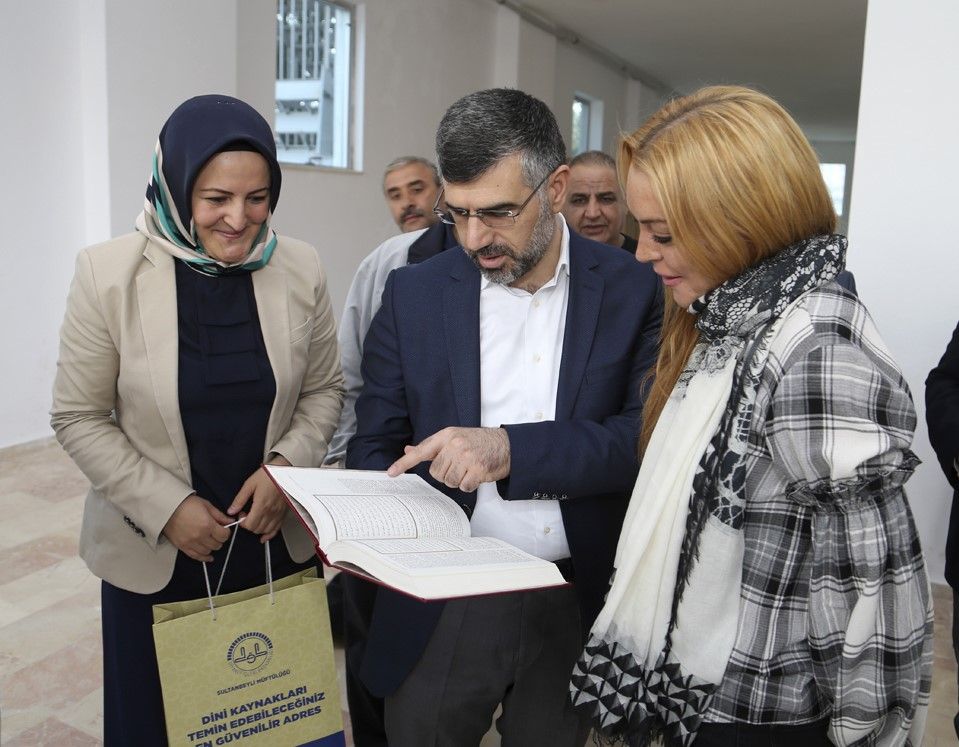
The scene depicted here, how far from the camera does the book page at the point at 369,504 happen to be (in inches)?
48.0

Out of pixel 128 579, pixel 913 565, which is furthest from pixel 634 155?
pixel 128 579

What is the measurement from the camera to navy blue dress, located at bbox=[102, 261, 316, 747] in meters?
1.73

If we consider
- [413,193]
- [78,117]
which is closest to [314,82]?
[78,117]

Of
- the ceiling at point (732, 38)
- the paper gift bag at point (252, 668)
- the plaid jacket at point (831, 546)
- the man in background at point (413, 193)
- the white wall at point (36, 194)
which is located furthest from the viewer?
the ceiling at point (732, 38)

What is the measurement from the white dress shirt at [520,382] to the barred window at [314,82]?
585cm

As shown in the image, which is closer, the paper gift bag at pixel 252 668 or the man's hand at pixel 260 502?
the paper gift bag at pixel 252 668

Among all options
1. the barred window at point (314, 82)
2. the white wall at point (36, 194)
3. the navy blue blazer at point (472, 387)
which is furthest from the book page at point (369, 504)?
the barred window at point (314, 82)

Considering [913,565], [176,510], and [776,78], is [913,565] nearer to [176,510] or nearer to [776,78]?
[176,510]

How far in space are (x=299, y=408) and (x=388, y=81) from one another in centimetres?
686

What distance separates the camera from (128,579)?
172 centimetres

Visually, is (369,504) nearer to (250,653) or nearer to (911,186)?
(250,653)

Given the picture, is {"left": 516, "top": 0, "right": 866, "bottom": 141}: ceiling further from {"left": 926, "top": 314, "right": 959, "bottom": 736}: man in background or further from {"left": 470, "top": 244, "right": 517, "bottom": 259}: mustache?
{"left": 470, "top": 244, "right": 517, "bottom": 259}: mustache

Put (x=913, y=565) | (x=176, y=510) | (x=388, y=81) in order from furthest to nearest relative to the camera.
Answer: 1. (x=388, y=81)
2. (x=176, y=510)
3. (x=913, y=565)

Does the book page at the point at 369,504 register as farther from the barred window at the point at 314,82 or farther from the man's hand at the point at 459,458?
the barred window at the point at 314,82
